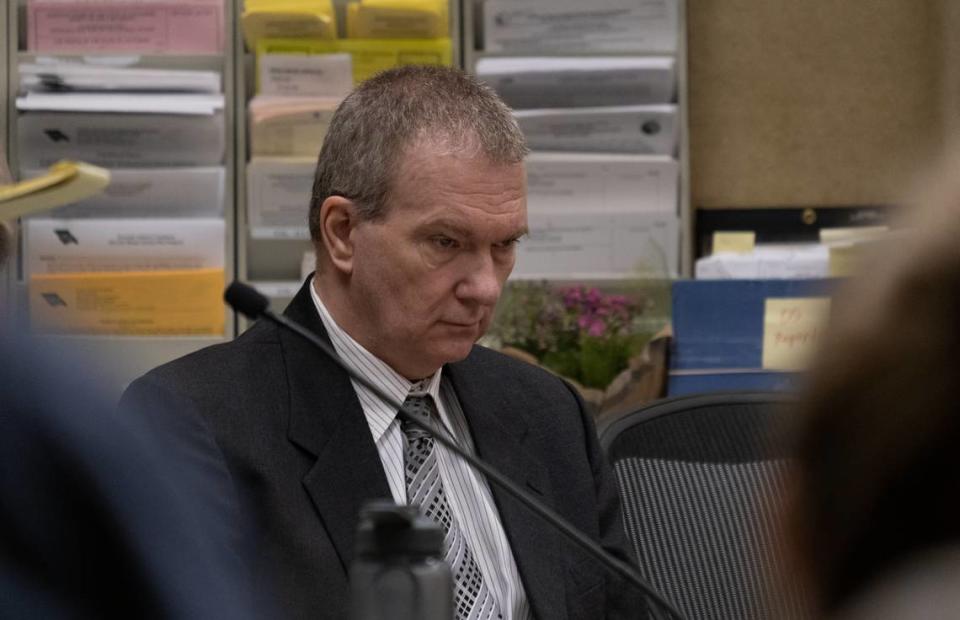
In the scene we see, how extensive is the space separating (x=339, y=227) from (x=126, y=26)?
1.57 m

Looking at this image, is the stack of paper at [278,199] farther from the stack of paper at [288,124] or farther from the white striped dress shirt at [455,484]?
the white striped dress shirt at [455,484]

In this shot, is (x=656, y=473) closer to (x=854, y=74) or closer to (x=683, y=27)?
(x=683, y=27)

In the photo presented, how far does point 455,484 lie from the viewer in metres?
1.66

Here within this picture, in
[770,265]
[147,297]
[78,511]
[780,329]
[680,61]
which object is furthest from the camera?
[680,61]

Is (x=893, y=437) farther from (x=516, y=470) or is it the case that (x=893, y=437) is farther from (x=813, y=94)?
(x=813, y=94)

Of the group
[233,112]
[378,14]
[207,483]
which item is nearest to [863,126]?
[378,14]

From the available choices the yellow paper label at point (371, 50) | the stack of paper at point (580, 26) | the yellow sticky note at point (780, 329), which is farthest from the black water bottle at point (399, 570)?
the stack of paper at point (580, 26)

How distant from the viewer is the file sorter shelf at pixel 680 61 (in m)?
3.14

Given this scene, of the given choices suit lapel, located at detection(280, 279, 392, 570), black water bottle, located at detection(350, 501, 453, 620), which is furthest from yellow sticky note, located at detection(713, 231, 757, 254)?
black water bottle, located at detection(350, 501, 453, 620)

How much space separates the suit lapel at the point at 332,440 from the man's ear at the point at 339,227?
9 centimetres

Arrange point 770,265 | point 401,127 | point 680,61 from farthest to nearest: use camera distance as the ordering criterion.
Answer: point 680,61
point 770,265
point 401,127

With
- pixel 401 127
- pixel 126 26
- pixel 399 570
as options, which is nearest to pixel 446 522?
pixel 401 127

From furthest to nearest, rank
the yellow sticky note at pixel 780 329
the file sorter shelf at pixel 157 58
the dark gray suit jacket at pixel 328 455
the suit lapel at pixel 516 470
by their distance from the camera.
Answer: the file sorter shelf at pixel 157 58 → the yellow sticky note at pixel 780 329 → the suit lapel at pixel 516 470 → the dark gray suit jacket at pixel 328 455

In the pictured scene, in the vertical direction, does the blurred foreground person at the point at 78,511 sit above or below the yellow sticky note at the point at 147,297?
above
